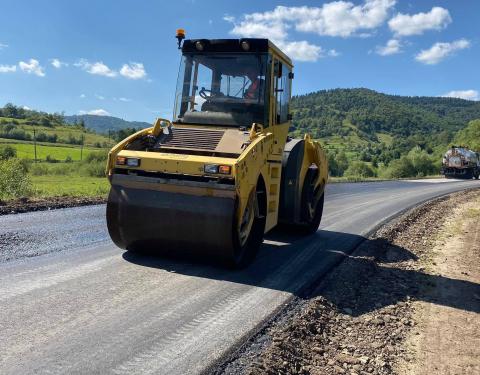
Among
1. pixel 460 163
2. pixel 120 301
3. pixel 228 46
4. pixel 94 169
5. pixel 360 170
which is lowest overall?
pixel 94 169

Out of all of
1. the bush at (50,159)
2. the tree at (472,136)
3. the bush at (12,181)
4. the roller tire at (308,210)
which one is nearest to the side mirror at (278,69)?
the roller tire at (308,210)

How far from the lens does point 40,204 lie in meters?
10.1

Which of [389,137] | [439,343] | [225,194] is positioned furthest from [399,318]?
[389,137]

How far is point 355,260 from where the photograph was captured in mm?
7383

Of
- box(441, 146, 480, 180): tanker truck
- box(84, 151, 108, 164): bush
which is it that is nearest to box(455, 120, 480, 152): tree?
box(441, 146, 480, 180): tanker truck

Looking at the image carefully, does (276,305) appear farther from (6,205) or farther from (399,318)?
(6,205)

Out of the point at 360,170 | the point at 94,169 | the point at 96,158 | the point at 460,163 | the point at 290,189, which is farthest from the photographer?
the point at 360,170

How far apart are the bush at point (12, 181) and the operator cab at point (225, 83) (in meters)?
8.38

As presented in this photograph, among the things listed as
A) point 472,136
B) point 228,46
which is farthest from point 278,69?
point 472,136

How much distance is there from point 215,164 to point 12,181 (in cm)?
1088

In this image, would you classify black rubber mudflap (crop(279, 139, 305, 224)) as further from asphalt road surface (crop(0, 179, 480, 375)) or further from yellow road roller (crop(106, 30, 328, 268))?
asphalt road surface (crop(0, 179, 480, 375))

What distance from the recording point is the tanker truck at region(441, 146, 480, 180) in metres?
41.9

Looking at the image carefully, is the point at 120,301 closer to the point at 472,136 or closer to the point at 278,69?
the point at 278,69

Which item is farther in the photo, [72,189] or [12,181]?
[72,189]
